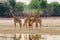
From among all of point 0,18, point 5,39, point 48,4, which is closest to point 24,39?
point 5,39

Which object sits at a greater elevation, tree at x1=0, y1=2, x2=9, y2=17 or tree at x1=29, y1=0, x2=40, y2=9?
tree at x1=29, y1=0, x2=40, y2=9

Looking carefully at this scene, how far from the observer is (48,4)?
4419 centimetres

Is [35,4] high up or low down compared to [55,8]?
up

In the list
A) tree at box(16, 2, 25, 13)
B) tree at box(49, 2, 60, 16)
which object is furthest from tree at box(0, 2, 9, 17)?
tree at box(49, 2, 60, 16)

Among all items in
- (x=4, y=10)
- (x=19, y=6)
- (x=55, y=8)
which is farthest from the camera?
(x=19, y=6)

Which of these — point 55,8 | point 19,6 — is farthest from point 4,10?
point 55,8

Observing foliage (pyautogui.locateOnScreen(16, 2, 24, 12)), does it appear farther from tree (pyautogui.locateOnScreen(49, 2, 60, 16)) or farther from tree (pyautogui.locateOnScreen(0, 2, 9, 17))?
tree (pyautogui.locateOnScreen(49, 2, 60, 16))

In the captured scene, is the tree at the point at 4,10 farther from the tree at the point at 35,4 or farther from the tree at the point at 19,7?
the tree at the point at 35,4

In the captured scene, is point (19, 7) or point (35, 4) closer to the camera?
point (35, 4)

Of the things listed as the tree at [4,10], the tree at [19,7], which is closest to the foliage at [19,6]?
the tree at [19,7]

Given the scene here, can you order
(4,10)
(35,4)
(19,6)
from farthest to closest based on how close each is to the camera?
(19,6)
(35,4)
(4,10)

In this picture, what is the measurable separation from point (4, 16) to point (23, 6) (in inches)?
133

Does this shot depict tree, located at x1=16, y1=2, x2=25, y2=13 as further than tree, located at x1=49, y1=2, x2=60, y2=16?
No

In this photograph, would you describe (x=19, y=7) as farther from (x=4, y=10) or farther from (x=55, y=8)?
(x=55, y=8)
